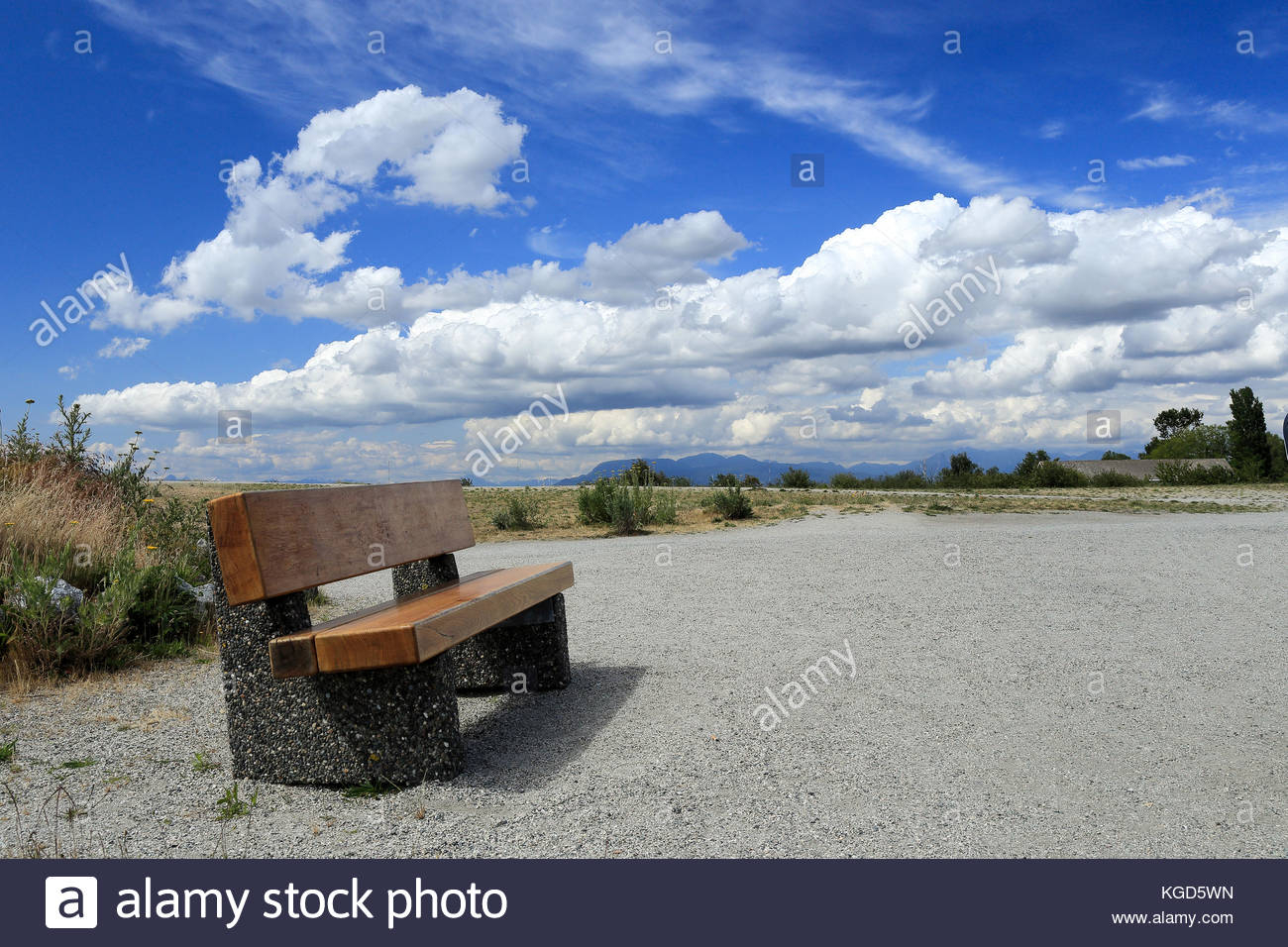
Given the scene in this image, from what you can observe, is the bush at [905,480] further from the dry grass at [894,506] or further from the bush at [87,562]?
the bush at [87,562]

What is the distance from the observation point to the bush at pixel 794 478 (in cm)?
2753

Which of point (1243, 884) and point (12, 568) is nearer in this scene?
point (1243, 884)

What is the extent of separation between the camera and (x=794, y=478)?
90.6ft

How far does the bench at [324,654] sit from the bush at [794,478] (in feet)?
78.6

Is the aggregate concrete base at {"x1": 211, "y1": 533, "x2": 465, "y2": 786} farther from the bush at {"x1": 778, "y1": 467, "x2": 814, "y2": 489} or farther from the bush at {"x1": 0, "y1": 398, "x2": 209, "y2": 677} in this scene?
the bush at {"x1": 778, "y1": 467, "x2": 814, "y2": 489}

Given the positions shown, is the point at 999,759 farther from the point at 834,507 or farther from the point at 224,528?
the point at 834,507

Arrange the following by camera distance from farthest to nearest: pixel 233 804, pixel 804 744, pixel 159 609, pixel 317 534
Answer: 1. pixel 159 609
2. pixel 804 744
3. pixel 317 534
4. pixel 233 804

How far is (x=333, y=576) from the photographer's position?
377cm

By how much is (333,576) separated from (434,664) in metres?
0.63

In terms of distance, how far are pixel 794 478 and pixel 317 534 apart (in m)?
24.7

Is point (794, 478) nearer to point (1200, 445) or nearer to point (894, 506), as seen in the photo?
point (894, 506)

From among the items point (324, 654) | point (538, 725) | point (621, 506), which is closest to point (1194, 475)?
point (621, 506)

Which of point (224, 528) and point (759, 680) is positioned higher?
point (224, 528)

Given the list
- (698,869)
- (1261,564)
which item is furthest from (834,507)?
(698,869)
